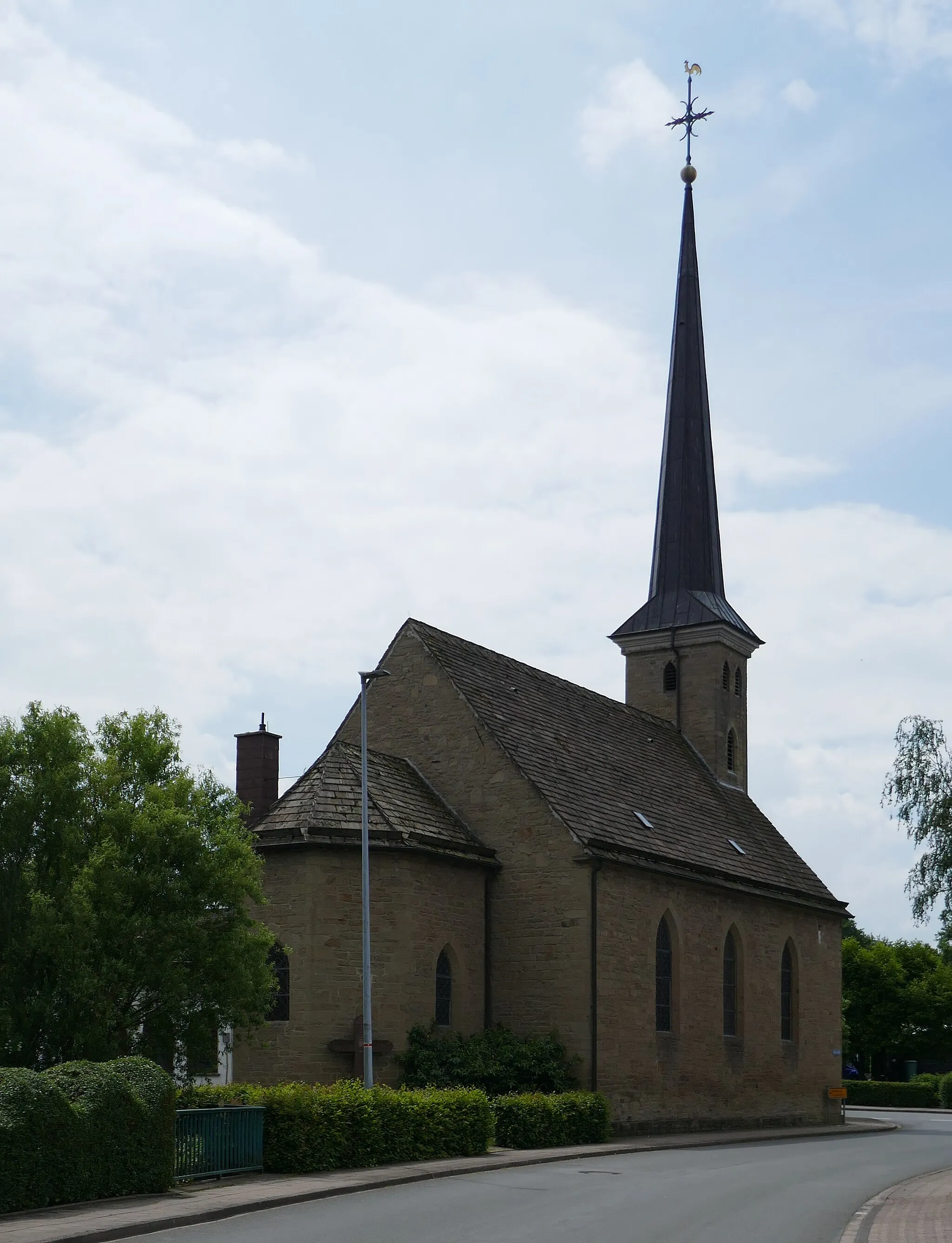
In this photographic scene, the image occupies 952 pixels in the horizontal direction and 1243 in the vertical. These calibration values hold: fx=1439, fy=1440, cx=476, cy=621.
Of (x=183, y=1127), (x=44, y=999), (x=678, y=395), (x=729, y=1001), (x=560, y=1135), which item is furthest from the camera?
(x=678, y=395)

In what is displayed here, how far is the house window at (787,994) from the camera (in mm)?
40031

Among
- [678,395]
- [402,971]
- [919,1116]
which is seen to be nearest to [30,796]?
[402,971]

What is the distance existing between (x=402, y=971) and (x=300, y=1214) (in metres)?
12.3

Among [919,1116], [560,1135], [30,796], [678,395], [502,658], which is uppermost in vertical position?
[678,395]

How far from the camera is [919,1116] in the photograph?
51156 millimetres

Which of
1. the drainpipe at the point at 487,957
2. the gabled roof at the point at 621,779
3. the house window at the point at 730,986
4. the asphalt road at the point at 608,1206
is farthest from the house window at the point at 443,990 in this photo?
the house window at the point at 730,986

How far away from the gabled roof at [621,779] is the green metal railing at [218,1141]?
11.8 meters

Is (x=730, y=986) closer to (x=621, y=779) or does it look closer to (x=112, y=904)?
(x=621, y=779)

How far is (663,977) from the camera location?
33.8 metres

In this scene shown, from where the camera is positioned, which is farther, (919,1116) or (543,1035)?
(919,1116)

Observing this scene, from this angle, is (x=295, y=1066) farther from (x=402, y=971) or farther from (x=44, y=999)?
(x=44, y=999)

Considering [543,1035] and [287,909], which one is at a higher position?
[287,909]

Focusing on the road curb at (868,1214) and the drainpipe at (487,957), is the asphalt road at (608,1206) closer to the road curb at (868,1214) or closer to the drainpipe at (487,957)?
the road curb at (868,1214)

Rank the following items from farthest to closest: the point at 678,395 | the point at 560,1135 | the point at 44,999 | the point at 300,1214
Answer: the point at 678,395, the point at 560,1135, the point at 44,999, the point at 300,1214
